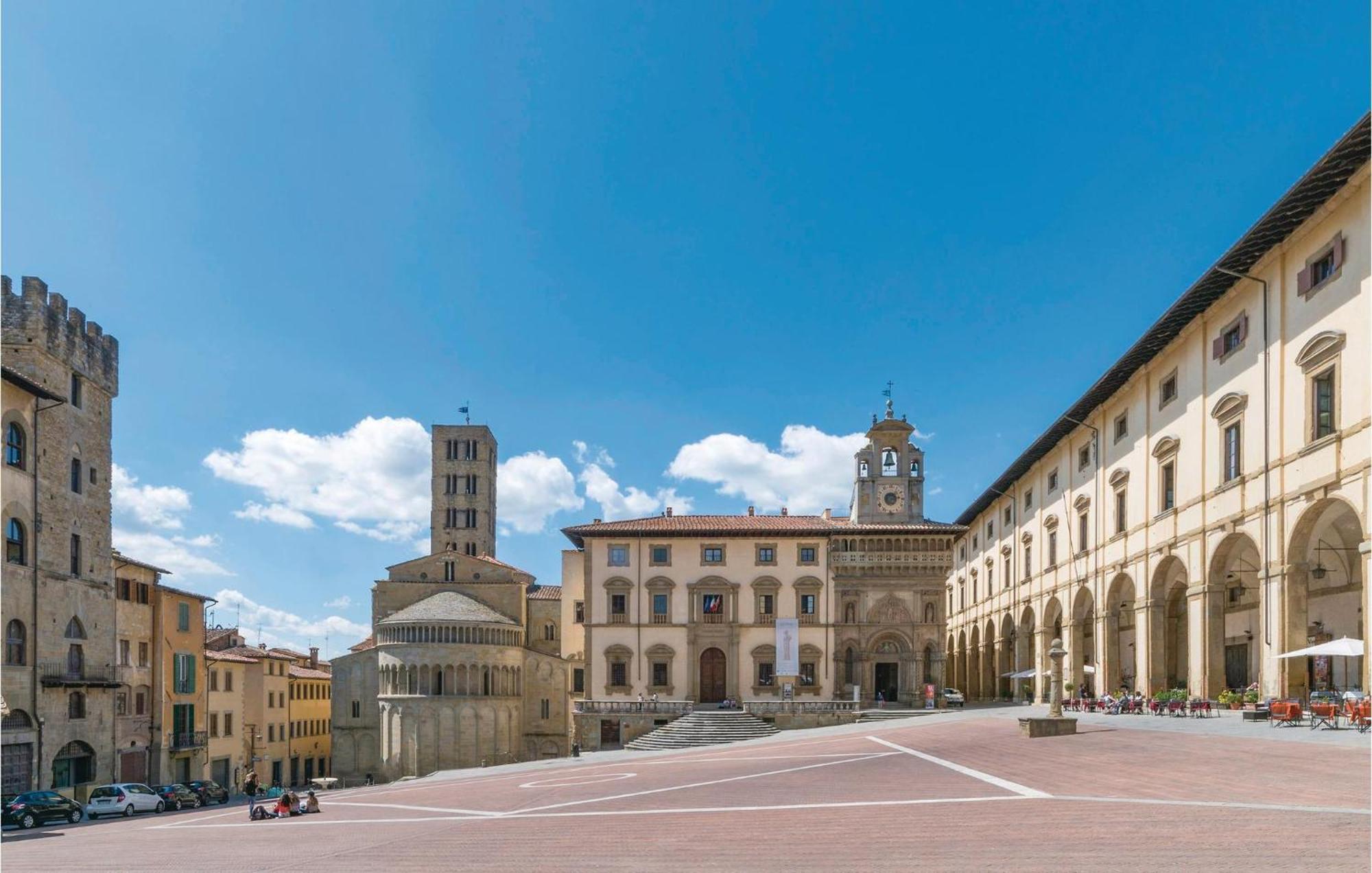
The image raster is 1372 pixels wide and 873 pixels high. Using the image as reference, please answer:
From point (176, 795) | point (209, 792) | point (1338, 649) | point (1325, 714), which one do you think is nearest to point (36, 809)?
point (176, 795)

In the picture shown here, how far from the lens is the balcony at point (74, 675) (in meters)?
42.7

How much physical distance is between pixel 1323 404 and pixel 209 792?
4660 cm

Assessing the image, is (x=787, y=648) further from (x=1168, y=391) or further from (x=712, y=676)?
(x=1168, y=391)

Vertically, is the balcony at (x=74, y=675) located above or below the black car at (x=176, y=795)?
above

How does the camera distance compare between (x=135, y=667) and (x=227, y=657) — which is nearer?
(x=135, y=667)

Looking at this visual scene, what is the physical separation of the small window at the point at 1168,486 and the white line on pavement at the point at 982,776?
13711 mm

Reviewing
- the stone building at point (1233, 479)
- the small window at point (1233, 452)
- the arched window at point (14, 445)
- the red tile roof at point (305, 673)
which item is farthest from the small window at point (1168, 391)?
the red tile roof at point (305, 673)

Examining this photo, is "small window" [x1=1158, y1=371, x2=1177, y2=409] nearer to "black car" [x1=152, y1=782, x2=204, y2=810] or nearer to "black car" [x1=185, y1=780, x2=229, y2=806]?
"black car" [x1=152, y1=782, x2=204, y2=810]

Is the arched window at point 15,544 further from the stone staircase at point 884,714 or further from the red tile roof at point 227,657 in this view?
the stone staircase at point 884,714

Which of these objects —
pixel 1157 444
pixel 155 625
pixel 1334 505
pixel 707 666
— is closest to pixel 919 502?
pixel 707 666

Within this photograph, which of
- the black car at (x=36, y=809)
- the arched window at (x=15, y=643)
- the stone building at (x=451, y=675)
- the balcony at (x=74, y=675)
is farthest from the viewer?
the stone building at (x=451, y=675)

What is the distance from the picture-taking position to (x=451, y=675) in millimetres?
73312

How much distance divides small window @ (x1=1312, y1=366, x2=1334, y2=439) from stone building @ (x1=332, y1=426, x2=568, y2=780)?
2276 inches

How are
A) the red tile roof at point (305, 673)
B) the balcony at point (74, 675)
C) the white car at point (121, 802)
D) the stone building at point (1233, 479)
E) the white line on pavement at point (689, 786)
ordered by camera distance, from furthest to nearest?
the red tile roof at point (305, 673), the balcony at point (74, 675), the white car at point (121, 802), the stone building at point (1233, 479), the white line on pavement at point (689, 786)
